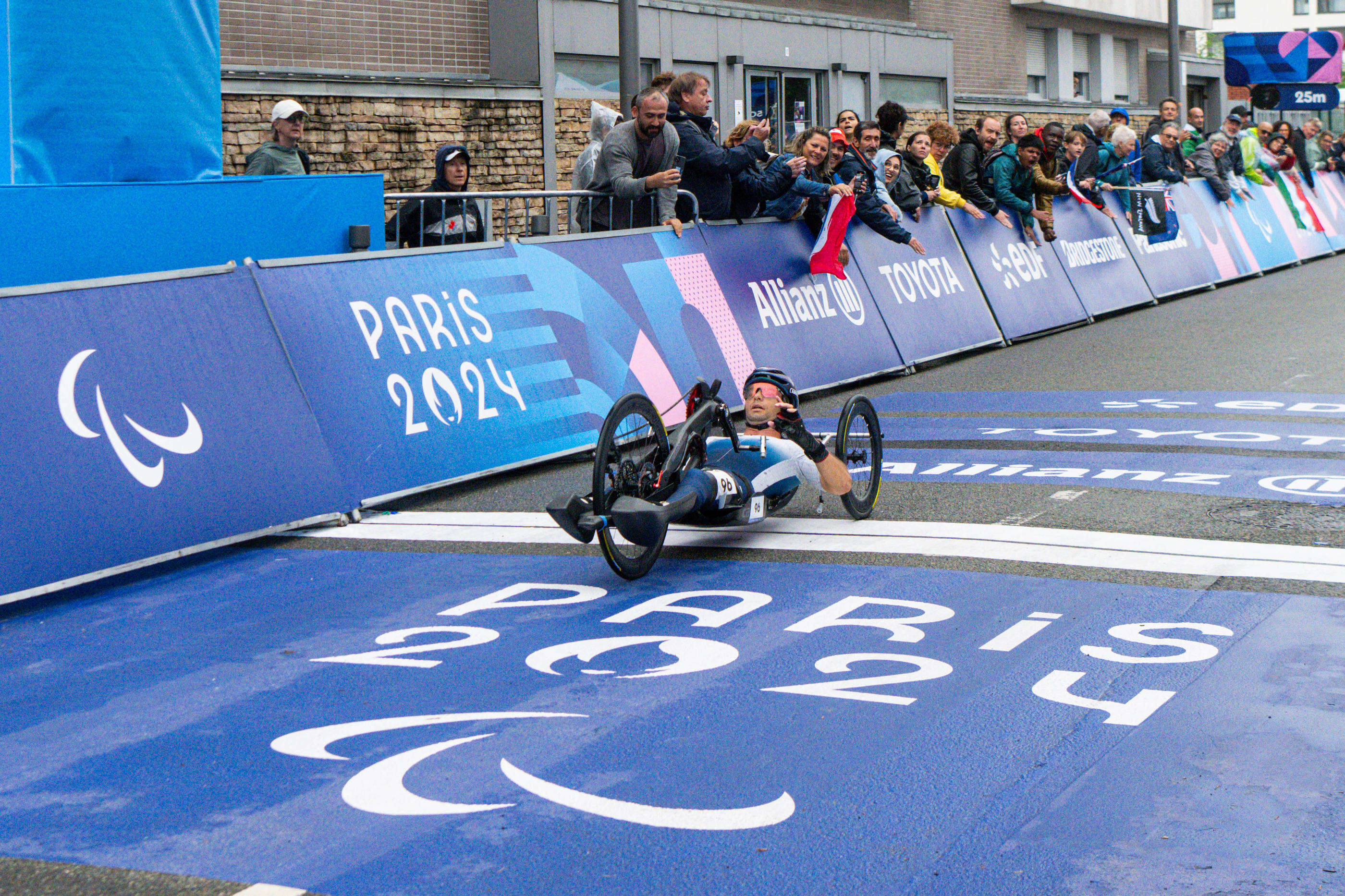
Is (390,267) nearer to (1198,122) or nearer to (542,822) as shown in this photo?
(542,822)

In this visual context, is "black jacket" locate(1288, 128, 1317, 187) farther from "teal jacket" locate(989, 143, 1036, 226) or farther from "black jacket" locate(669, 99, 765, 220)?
"black jacket" locate(669, 99, 765, 220)

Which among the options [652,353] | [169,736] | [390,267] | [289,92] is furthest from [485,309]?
[289,92]

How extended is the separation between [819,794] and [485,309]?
5.93 metres

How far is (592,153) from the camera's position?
13.0m

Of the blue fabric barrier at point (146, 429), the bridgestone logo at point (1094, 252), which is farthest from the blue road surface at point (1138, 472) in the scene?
the bridgestone logo at point (1094, 252)

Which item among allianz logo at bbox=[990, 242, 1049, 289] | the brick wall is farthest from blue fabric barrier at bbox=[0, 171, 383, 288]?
the brick wall

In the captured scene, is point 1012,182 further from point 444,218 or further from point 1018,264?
point 444,218

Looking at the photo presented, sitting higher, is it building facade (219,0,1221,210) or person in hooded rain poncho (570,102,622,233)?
building facade (219,0,1221,210)

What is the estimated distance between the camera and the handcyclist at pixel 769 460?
7363 millimetres

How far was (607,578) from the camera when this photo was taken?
7012 millimetres

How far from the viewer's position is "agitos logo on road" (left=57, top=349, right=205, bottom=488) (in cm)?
713

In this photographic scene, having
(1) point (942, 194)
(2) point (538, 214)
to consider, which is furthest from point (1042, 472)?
(1) point (942, 194)

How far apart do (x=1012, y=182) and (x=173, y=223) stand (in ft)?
33.9

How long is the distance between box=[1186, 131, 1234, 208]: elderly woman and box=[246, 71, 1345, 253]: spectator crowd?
312cm
